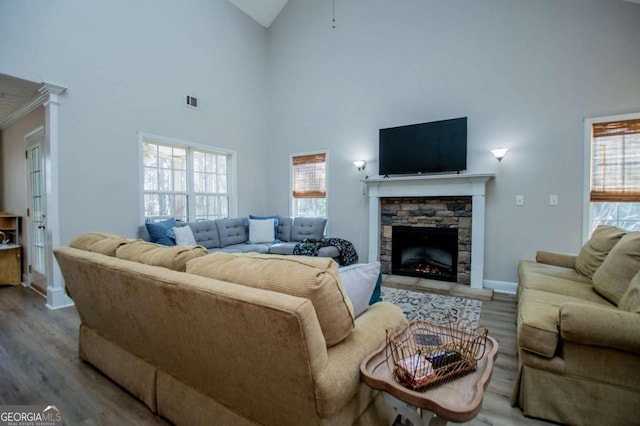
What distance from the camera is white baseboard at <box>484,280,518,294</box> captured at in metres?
4.02

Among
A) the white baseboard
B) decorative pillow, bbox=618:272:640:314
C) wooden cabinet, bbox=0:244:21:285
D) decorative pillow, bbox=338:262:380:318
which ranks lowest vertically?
the white baseboard

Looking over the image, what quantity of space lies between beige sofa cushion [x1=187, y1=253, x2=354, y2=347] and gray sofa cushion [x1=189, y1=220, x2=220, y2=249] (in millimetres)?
3417

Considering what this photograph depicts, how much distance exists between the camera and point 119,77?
3949 millimetres

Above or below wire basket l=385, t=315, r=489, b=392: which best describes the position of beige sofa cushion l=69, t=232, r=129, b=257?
above

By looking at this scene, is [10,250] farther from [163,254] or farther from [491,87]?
[491,87]

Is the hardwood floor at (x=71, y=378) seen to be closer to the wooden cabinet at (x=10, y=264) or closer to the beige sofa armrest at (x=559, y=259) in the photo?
the beige sofa armrest at (x=559, y=259)

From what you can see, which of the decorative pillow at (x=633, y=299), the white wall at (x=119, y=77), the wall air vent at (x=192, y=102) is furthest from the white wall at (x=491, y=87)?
the decorative pillow at (x=633, y=299)

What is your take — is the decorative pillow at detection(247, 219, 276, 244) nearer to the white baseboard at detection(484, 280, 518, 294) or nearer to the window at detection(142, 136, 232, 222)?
the window at detection(142, 136, 232, 222)

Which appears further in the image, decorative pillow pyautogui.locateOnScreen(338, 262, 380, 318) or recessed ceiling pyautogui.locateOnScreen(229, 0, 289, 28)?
recessed ceiling pyautogui.locateOnScreen(229, 0, 289, 28)

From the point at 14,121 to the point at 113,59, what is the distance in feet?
7.11

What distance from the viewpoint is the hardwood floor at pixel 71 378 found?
1.69 metres

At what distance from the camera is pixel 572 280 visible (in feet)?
8.34

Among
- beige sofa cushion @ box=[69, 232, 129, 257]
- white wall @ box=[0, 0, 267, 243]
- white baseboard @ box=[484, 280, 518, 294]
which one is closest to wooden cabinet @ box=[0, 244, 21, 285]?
white wall @ box=[0, 0, 267, 243]

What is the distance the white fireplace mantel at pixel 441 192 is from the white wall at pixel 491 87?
0.63 ft
